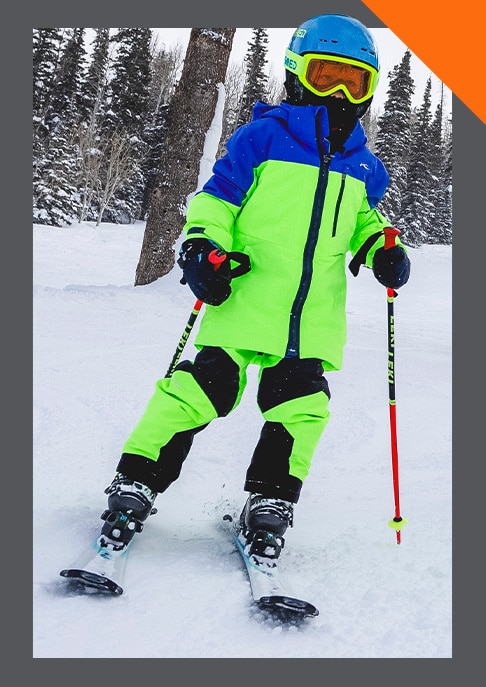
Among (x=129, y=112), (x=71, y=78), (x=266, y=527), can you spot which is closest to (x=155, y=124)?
(x=129, y=112)

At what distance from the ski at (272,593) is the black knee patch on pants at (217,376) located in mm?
632

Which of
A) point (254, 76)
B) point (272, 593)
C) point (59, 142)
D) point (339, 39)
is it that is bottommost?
point (272, 593)

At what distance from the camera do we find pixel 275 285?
2.75m

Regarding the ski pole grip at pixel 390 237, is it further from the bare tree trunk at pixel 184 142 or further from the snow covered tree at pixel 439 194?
the snow covered tree at pixel 439 194

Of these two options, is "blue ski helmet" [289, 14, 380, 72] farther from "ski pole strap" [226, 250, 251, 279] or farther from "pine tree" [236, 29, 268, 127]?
"pine tree" [236, 29, 268, 127]

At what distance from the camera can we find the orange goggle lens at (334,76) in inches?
111

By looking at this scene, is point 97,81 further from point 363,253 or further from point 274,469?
point 274,469

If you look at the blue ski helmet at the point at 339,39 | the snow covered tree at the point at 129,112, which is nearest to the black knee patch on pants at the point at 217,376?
the blue ski helmet at the point at 339,39

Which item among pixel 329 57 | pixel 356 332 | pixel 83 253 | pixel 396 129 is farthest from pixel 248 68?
pixel 329 57

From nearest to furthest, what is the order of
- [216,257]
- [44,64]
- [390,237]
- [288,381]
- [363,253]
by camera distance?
1. [216,257]
2. [288,381]
3. [390,237]
4. [363,253]
5. [44,64]

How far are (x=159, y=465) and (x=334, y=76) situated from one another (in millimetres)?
1874

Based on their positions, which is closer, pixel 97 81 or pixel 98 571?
pixel 98 571

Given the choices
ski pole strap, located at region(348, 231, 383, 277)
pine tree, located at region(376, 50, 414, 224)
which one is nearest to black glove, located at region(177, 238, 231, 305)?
ski pole strap, located at region(348, 231, 383, 277)

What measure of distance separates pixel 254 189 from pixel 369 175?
0.58 m
